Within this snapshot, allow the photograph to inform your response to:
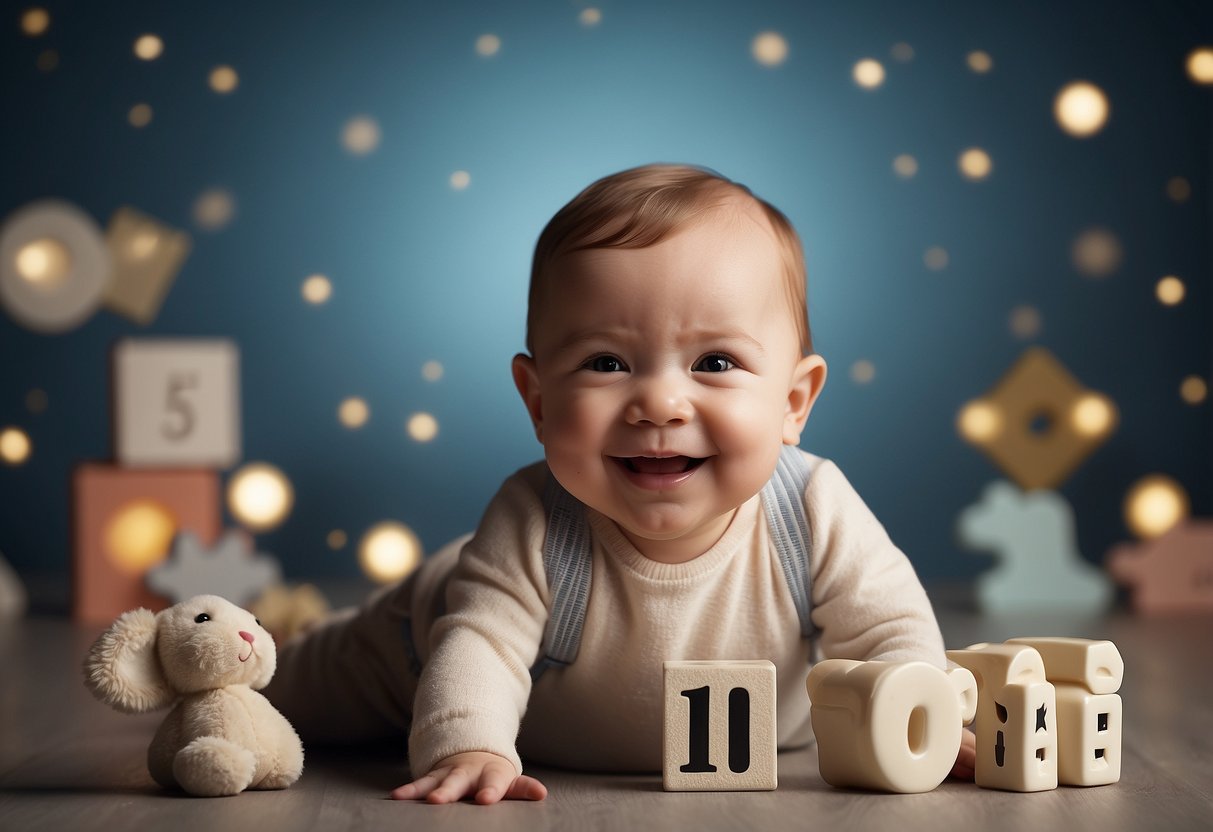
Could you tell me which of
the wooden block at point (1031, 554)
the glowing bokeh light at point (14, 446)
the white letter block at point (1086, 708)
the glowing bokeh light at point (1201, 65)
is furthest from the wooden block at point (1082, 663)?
the glowing bokeh light at point (14, 446)

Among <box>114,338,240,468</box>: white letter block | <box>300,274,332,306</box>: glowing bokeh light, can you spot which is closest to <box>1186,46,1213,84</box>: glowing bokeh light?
<box>300,274,332,306</box>: glowing bokeh light

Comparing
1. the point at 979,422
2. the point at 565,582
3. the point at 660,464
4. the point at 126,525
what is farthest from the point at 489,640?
the point at 979,422

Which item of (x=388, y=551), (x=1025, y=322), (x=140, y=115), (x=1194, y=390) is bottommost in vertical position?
(x=388, y=551)

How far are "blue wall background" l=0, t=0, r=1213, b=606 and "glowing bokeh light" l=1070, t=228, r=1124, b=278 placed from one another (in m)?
0.03

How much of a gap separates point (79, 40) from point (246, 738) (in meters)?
2.04

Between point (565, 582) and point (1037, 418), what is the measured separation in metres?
1.79

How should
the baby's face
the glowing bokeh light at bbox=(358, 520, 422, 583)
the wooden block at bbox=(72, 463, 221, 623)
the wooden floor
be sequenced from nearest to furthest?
1. the wooden floor
2. the baby's face
3. the wooden block at bbox=(72, 463, 221, 623)
4. the glowing bokeh light at bbox=(358, 520, 422, 583)

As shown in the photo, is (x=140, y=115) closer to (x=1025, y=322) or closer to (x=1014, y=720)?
(x=1025, y=322)

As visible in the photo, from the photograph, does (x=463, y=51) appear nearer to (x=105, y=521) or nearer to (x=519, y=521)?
(x=105, y=521)

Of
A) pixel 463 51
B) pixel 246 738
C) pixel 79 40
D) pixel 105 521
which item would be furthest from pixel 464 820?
pixel 79 40

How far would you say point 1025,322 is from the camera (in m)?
2.66

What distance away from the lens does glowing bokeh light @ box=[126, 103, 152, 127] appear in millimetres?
2648

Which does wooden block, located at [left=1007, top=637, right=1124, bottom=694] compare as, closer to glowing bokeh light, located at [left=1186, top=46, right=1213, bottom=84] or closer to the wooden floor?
the wooden floor

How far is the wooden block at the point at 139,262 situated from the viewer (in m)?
2.63
